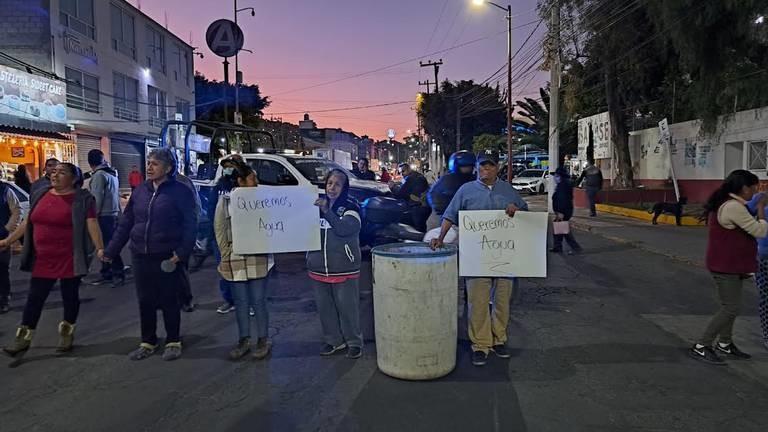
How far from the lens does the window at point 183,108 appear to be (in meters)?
36.8

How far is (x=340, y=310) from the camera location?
5.20 metres

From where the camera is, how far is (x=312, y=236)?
5.06 metres

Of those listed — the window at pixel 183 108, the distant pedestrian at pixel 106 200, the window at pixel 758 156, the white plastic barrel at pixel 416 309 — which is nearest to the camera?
the white plastic barrel at pixel 416 309

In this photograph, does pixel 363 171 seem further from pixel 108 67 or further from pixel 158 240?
pixel 108 67

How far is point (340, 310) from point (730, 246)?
3.44 m

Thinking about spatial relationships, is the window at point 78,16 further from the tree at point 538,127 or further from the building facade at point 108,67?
the tree at point 538,127

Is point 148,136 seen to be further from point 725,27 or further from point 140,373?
point 140,373

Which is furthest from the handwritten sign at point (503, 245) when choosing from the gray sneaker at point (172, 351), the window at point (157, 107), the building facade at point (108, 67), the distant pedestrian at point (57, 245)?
the window at point (157, 107)

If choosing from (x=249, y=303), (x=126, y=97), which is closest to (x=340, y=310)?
(x=249, y=303)

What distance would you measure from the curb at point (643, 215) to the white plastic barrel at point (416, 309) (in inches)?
513

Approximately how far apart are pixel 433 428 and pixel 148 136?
31.2 meters

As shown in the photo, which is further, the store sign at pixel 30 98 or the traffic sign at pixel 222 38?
the traffic sign at pixel 222 38

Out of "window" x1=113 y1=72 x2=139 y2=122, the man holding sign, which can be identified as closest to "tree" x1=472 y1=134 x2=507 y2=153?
"window" x1=113 y1=72 x2=139 y2=122

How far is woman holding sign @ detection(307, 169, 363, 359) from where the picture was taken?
197 inches
